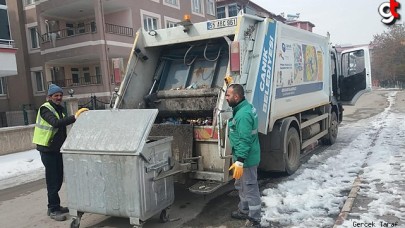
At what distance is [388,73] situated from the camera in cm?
5409

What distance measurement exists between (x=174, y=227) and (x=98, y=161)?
4.15 ft

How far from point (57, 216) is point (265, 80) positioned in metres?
3.55

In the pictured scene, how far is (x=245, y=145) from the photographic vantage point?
4160 millimetres

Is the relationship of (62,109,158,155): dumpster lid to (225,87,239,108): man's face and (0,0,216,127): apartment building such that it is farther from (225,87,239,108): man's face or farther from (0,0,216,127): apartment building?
(0,0,216,127): apartment building

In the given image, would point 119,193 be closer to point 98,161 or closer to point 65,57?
point 98,161

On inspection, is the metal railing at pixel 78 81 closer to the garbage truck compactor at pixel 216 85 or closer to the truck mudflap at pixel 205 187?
the garbage truck compactor at pixel 216 85

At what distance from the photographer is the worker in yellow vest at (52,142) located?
201 inches

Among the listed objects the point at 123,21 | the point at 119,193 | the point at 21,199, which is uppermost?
the point at 123,21

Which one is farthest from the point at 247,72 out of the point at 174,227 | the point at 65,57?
the point at 65,57

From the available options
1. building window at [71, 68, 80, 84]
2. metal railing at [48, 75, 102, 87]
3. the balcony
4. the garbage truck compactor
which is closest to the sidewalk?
the garbage truck compactor

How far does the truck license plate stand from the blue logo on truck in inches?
23.4

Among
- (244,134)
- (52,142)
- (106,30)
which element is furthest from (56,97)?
(106,30)

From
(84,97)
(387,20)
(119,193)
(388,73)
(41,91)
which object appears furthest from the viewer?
(388,73)

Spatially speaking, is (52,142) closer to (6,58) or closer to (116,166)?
(116,166)
